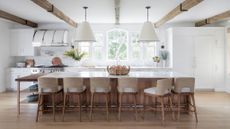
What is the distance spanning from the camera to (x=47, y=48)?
30.6ft

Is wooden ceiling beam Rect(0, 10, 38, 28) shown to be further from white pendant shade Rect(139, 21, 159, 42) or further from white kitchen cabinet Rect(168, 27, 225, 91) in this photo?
white kitchen cabinet Rect(168, 27, 225, 91)

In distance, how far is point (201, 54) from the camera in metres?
8.45

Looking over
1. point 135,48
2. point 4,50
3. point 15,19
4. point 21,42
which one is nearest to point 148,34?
point 135,48

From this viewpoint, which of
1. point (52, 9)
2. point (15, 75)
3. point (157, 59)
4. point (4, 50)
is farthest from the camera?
point (157, 59)

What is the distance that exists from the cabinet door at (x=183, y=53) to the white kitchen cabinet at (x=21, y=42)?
538 cm

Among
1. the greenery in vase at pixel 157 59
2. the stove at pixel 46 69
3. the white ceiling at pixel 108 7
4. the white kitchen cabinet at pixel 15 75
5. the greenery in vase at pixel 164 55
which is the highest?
the white ceiling at pixel 108 7

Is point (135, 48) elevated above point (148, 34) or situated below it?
below

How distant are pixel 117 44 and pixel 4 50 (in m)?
4.27

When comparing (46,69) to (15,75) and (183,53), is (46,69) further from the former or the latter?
(183,53)

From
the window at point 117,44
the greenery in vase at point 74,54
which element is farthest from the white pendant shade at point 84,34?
the window at point 117,44

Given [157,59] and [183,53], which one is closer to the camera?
[183,53]

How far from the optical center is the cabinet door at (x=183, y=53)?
840 centimetres

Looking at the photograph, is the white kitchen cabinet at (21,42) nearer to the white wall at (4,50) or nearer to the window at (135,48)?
the white wall at (4,50)

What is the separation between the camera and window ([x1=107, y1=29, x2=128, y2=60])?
9375 millimetres
